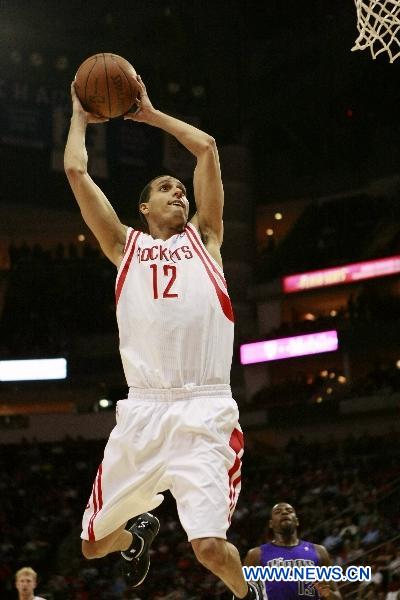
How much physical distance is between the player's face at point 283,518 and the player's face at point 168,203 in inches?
135

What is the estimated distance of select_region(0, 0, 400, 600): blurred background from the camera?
71.1 feet

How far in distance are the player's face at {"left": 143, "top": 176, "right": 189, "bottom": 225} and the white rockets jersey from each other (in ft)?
0.42

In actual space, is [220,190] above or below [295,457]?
above

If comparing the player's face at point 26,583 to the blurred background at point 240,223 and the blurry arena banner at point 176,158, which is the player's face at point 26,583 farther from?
the blurry arena banner at point 176,158

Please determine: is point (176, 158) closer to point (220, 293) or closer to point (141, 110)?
point (141, 110)

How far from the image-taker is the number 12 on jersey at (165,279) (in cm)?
481

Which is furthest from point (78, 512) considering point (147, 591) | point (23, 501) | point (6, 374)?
point (6, 374)

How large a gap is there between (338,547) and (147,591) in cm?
307

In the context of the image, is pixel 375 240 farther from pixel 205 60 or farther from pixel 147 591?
pixel 147 591

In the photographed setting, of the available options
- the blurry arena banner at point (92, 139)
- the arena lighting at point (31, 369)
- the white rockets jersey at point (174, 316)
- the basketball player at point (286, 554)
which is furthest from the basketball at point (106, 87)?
the arena lighting at point (31, 369)

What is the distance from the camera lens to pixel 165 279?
4844mm

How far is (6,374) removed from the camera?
2550 cm

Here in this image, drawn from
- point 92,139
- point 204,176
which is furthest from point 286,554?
point 92,139

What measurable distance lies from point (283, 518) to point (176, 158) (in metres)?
16.7
